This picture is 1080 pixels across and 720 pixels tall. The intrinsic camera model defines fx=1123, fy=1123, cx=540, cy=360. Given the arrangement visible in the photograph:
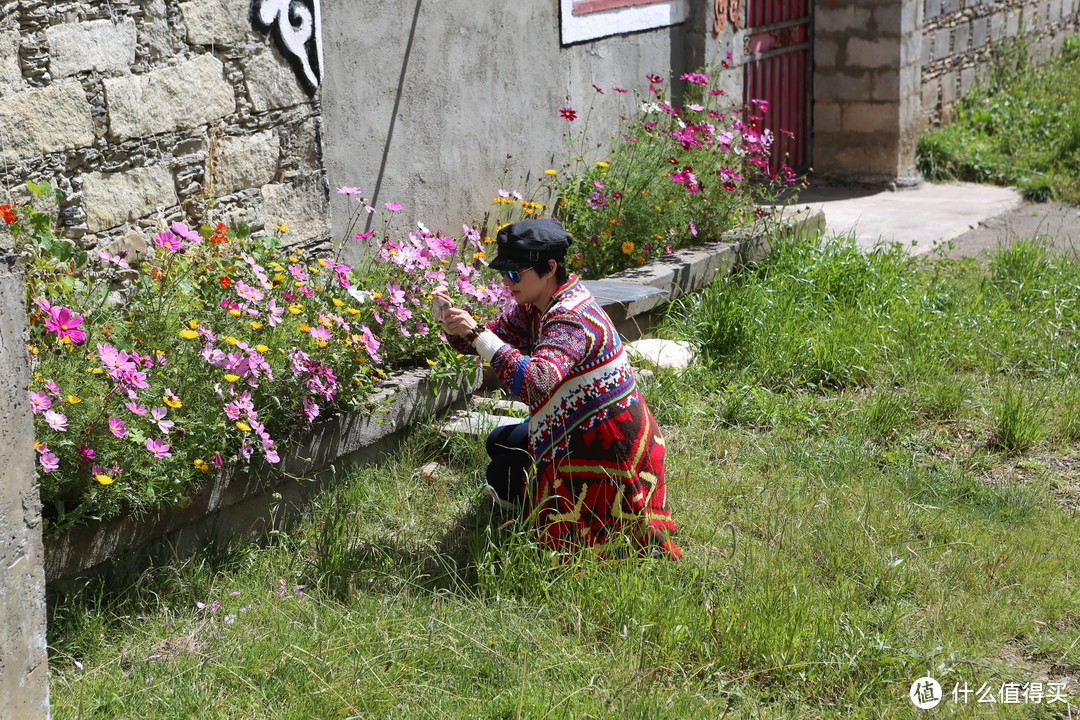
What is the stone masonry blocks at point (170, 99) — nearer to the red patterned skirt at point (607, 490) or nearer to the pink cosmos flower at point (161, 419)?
the pink cosmos flower at point (161, 419)

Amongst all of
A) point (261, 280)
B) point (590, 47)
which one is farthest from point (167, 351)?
point (590, 47)

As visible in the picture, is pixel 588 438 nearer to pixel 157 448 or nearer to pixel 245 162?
pixel 157 448

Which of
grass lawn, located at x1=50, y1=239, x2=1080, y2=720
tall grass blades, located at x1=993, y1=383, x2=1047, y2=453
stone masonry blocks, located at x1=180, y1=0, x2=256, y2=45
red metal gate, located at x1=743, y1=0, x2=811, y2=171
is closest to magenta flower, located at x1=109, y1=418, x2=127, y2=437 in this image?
grass lawn, located at x1=50, y1=239, x2=1080, y2=720

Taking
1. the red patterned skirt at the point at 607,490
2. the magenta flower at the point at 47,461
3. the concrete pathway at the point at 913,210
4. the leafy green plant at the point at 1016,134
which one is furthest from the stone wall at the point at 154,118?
the leafy green plant at the point at 1016,134

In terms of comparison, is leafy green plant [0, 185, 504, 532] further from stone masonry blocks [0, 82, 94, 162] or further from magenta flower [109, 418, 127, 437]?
stone masonry blocks [0, 82, 94, 162]

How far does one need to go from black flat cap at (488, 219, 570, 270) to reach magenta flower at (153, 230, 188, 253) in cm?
115

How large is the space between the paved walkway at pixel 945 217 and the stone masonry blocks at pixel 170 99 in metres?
4.26

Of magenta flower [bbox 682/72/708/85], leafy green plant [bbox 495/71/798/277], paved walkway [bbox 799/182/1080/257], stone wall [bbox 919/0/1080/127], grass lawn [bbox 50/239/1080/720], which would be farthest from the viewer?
stone wall [bbox 919/0/1080/127]

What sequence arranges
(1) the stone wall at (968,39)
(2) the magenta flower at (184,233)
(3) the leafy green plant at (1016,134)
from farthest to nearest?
(1) the stone wall at (968,39) → (3) the leafy green plant at (1016,134) → (2) the magenta flower at (184,233)

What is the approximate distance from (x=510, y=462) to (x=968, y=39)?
8.49 metres

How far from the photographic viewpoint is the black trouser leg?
3633 millimetres

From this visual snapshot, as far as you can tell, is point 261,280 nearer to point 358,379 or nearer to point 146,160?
point 358,379

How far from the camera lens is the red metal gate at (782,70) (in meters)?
8.40

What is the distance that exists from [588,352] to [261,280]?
116 centimetres
